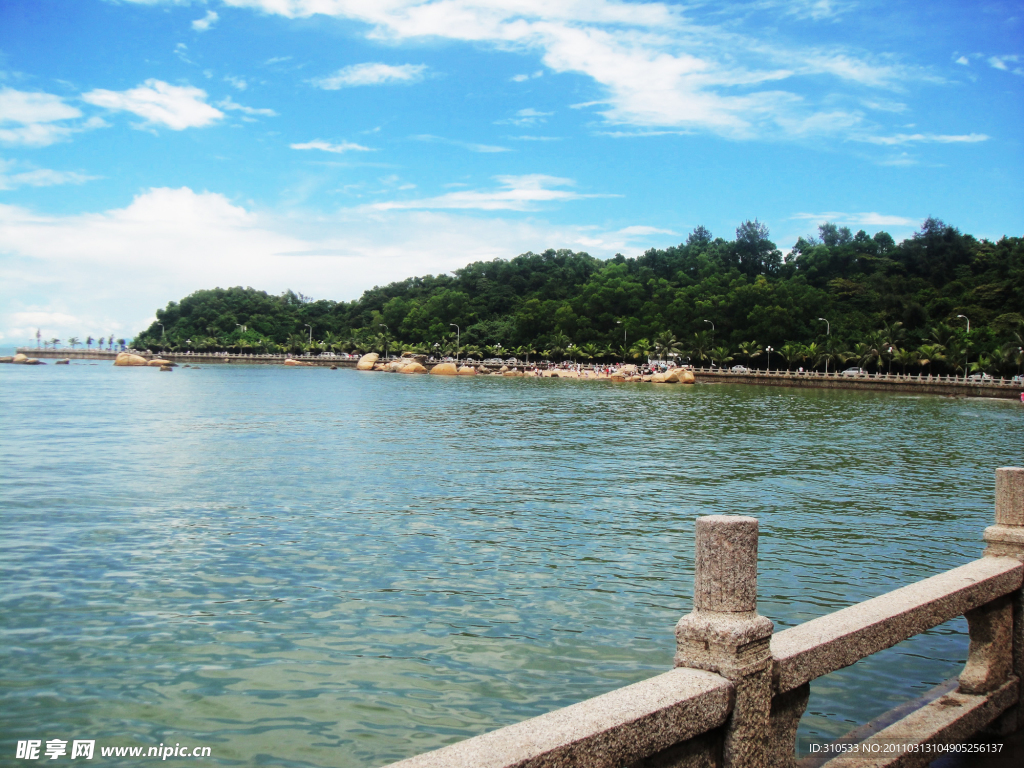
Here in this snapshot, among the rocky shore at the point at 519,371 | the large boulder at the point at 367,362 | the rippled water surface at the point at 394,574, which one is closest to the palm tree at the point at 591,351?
the rocky shore at the point at 519,371

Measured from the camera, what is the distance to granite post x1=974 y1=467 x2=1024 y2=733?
19.7 ft

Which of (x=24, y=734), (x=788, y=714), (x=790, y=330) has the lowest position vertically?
(x=24, y=734)

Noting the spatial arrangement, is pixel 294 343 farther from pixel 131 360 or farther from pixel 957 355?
pixel 957 355

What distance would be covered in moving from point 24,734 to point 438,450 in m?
21.1

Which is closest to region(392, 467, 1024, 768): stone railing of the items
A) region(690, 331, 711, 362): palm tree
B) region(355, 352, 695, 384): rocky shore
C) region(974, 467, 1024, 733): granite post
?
region(974, 467, 1024, 733): granite post

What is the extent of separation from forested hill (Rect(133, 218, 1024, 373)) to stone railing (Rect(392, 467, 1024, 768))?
83.7 meters

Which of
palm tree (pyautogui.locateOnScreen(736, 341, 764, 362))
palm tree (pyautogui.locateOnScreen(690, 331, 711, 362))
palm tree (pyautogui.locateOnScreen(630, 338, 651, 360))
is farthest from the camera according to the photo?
palm tree (pyautogui.locateOnScreen(630, 338, 651, 360))

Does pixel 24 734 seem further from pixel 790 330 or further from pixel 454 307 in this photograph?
pixel 454 307

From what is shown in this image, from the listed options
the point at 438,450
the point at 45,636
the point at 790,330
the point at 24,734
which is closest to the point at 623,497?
the point at 438,450

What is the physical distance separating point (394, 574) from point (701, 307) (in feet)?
397

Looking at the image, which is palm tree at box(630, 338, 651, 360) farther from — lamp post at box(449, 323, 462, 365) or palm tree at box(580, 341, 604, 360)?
lamp post at box(449, 323, 462, 365)

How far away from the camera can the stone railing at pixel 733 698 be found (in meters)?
3.24

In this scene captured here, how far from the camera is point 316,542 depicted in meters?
13.7

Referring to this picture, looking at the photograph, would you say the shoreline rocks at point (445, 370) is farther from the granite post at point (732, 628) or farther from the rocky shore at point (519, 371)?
the granite post at point (732, 628)
